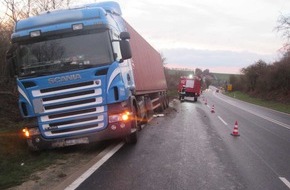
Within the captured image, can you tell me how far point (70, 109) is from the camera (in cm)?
913

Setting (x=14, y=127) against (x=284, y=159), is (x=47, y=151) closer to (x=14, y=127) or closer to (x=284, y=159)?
(x=14, y=127)

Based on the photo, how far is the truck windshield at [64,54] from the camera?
30.0 ft

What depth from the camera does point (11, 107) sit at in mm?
15000

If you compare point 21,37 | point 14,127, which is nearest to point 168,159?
point 21,37

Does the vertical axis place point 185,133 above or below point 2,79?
below

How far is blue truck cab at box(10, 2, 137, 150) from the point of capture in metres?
9.06

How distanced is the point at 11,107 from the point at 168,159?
8303mm

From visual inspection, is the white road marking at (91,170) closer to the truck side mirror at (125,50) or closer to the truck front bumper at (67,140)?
the truck front bumper at (67,140)

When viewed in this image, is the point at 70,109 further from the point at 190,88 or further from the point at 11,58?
the point at 190,88

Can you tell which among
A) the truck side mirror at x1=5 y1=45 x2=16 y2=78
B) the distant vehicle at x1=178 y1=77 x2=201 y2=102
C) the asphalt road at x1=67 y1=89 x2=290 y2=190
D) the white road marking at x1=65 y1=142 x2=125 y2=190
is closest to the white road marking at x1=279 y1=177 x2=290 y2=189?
the asphalt road at x1=67 y1=89 x2=290 y2=190

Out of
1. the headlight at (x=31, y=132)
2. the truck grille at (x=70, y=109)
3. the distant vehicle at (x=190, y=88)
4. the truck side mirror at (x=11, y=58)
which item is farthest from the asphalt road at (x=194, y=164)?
the distant vehicle at (x=190, y=88)

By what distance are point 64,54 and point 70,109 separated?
1.29m

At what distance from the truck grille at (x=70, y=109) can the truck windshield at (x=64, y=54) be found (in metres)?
0.47

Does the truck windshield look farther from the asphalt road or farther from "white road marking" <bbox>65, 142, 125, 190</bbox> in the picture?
the asphalt road
